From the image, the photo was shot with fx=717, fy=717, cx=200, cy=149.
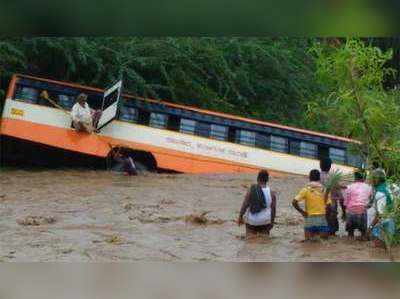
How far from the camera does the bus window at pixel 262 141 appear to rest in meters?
8.35

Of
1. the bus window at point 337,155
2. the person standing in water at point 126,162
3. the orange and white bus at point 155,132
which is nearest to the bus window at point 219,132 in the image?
the orange and white bus at point 155,132

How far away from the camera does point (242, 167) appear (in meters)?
8.39

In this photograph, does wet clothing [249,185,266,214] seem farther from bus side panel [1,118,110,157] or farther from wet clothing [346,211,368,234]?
Answer: bus side panel [1,118,110,157]

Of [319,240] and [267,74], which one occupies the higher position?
[267,74]

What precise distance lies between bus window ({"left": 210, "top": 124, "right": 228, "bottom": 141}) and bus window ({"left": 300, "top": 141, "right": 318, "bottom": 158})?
94 cm

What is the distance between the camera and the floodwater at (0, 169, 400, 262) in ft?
22.2

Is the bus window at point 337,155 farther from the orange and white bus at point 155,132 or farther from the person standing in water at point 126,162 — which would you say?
the person standing in water at point 126,162

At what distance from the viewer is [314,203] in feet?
17.6

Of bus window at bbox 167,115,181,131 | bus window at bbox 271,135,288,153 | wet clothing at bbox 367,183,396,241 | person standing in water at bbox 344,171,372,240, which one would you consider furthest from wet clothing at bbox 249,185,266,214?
bus window at bbox 167,115,181,131

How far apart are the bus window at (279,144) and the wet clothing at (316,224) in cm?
249

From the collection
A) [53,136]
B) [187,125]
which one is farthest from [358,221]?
[53,136]

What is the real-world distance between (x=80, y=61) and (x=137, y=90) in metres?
0.80
